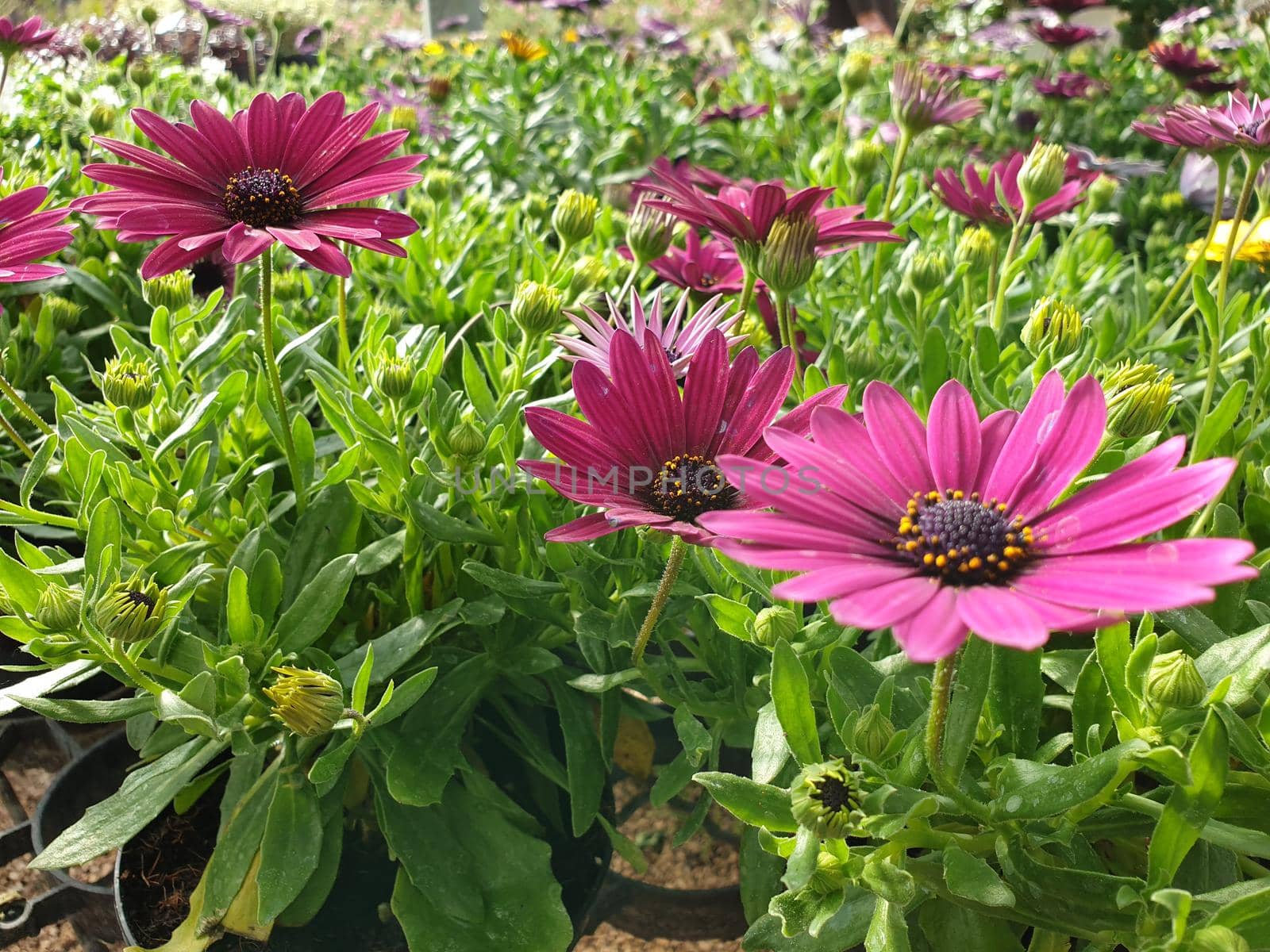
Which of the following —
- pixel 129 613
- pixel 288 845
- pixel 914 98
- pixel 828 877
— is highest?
pixel 914 98

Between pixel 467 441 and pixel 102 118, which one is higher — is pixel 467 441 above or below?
below

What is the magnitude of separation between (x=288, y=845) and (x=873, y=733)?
444mm

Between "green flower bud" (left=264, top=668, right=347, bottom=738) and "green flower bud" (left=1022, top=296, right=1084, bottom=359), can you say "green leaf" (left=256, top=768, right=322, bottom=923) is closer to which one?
"green flower bud" (left=264, top=668, right=347, bottom=738)

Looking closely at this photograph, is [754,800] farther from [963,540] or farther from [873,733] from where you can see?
[963,540]

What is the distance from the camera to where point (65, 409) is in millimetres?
897

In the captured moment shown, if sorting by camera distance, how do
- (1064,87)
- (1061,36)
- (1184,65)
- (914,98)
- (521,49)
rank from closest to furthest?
(914,98) → (1184,65) → (1064,87) → (1061,36) → (521,49)

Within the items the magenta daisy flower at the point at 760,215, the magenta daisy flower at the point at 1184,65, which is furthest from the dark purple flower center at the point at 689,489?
the magenta daisy flower at the point at 1184,65

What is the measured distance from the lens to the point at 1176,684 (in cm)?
55

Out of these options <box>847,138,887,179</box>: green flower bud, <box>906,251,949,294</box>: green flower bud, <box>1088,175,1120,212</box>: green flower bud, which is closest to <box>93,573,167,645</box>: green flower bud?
<box>906,251,949,294</box>: green flower bud

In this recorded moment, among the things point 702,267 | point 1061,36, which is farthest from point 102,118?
point 1061,36

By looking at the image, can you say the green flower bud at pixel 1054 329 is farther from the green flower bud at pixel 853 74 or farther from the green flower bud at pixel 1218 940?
the green flower bud at pixel 853 74

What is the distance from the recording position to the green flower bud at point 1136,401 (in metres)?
0.67

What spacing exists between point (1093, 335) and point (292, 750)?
86cm

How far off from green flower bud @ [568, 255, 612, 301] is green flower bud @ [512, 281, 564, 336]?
206 millimetres
